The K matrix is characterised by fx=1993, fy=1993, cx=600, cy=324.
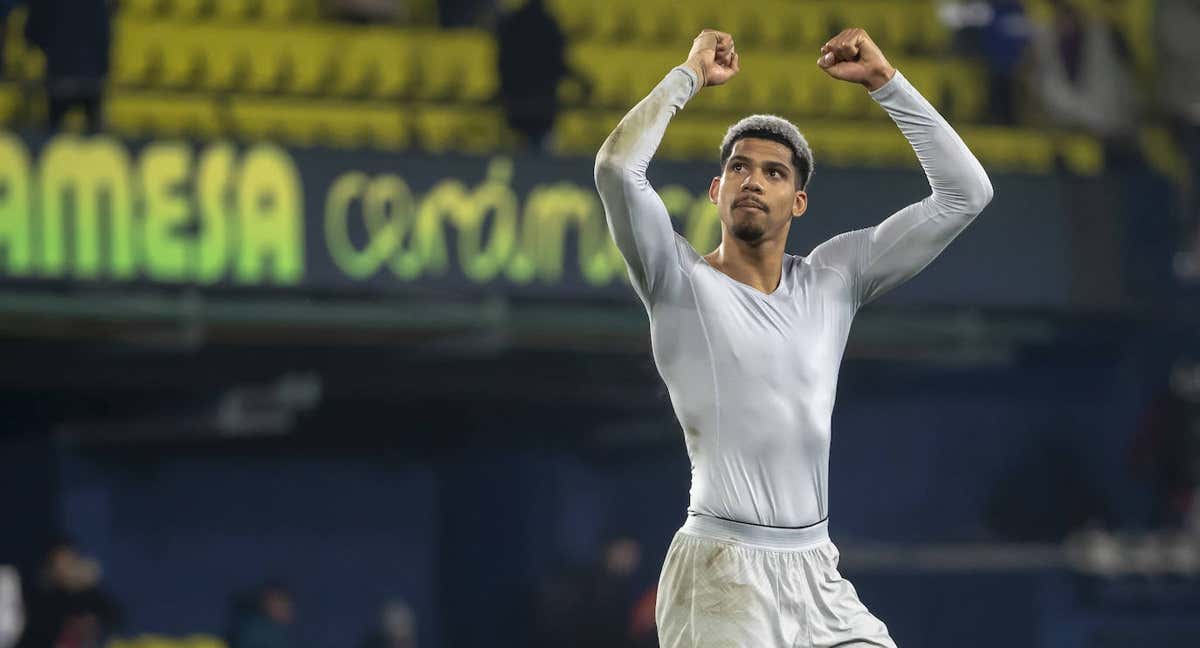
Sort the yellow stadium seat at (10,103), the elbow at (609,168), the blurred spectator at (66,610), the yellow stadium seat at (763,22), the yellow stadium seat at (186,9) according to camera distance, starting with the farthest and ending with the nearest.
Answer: the yellow stadium seat at (763,22)
the yellow stadium seat at (186,9)
the yellow stadium seat at (10,103)
the blurred spectator at (66,610)
the elbow at (609,168)

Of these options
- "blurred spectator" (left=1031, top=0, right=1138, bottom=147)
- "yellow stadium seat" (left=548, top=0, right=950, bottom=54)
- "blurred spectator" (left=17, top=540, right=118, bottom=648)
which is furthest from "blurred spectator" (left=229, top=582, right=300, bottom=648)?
"blurred spectator" (left=1031, top=0, right=1138, bottom=147)

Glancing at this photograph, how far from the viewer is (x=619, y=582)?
512 inches

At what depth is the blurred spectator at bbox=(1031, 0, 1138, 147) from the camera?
1413cm

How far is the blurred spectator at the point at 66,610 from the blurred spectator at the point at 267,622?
3.52 feet

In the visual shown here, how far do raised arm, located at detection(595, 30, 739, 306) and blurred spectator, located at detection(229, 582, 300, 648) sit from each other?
8.37 m

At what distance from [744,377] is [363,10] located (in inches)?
363

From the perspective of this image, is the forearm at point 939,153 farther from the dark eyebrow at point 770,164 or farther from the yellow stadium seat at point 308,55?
the yellow stadium seat at point 308,55

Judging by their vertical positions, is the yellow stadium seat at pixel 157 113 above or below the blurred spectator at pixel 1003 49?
below

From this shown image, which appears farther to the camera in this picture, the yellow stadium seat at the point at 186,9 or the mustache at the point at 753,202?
the yellow stadium seat at the point at 186,9

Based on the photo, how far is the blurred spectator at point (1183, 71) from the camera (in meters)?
14.4

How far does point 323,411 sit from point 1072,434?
5.69 meters

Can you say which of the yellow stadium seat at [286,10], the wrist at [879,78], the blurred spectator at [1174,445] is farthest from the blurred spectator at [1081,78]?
the wrist at [879,78]

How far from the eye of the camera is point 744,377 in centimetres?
467

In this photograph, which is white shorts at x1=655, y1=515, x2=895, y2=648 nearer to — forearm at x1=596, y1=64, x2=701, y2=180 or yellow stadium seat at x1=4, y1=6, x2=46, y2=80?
forearm at x1=596, y1=64, x2=701, y2=180
